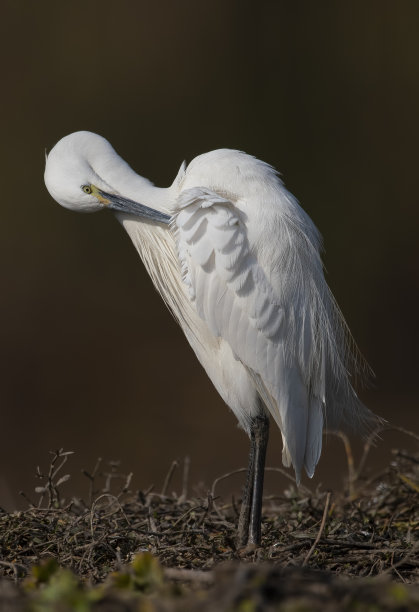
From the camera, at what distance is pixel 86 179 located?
7.59ft

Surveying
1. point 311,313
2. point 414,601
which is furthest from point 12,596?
point 311,313

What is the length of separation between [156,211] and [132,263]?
3.56m

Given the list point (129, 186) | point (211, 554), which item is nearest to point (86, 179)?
point (129, 186)

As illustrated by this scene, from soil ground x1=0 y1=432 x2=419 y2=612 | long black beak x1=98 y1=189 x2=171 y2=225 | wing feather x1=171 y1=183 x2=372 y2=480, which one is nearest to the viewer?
soil ground x1=0 y1=432 x2=419 y2=612

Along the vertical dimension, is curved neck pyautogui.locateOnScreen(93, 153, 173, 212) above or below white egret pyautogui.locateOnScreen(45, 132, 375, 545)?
above

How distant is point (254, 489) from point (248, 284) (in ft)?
1.85

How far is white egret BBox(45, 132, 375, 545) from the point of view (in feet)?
7.02

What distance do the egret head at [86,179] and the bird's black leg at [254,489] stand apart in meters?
0.65

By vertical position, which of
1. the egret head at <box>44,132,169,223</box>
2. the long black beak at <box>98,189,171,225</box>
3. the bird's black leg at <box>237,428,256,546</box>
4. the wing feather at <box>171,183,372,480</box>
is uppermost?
the egret head at <box>44,132,169,223</box>

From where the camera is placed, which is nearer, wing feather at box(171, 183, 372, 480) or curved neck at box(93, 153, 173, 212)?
wing feather at box(171, 183, 372, 480)

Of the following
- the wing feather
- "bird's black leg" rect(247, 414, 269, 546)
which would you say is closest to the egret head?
the wing feather

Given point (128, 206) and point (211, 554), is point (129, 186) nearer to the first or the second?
point (128, 206)

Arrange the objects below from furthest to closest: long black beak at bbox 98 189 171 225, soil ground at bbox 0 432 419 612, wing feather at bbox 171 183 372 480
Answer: long black beak at bbox 98 189 171 225, wing feather at bbox 171 183 372 480, soil ground at bbox 0 432 419 612

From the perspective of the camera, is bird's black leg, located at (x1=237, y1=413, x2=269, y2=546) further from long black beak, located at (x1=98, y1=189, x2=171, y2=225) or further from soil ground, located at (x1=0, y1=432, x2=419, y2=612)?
long black beak, located at (x1=98, y1=189, x2=171, y2=225)
